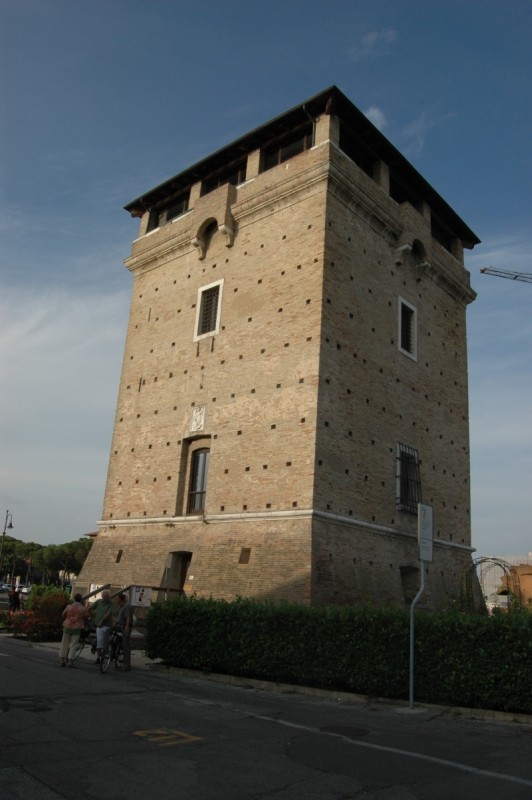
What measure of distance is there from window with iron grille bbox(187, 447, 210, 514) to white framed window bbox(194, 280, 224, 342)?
4.19 m

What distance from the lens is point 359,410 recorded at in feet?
65.8

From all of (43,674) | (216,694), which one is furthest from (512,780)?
(43,674)

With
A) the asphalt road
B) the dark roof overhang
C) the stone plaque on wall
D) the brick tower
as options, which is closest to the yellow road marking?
the asphalt road

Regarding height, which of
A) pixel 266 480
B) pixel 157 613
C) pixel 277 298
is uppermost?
pixel 277 298

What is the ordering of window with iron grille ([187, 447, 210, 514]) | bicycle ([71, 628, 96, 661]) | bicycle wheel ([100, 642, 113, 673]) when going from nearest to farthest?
1. bicycle wheel ([100, 642, 113, 673])
2. bicycle ([71, 628, 96, 661])
3. window with iron grille ([187, 447, 210, 514])

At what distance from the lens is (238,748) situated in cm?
764

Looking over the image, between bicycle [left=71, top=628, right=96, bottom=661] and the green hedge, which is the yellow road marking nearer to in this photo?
the green hedge

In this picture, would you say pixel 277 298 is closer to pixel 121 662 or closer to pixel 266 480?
pixel 266 480

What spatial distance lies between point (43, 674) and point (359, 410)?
37.0 feet

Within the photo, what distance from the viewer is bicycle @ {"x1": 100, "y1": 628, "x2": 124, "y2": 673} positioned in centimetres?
1462

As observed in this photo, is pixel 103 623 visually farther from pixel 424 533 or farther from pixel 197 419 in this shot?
pixel 424 533

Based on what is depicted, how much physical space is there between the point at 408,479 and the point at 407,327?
18.9 feet

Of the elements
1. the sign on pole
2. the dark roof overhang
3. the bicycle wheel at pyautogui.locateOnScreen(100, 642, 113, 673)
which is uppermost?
the dark roof overhang

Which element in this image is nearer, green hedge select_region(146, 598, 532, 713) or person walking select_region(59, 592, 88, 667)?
green hedge select_region(146, 598, 532, 713)
